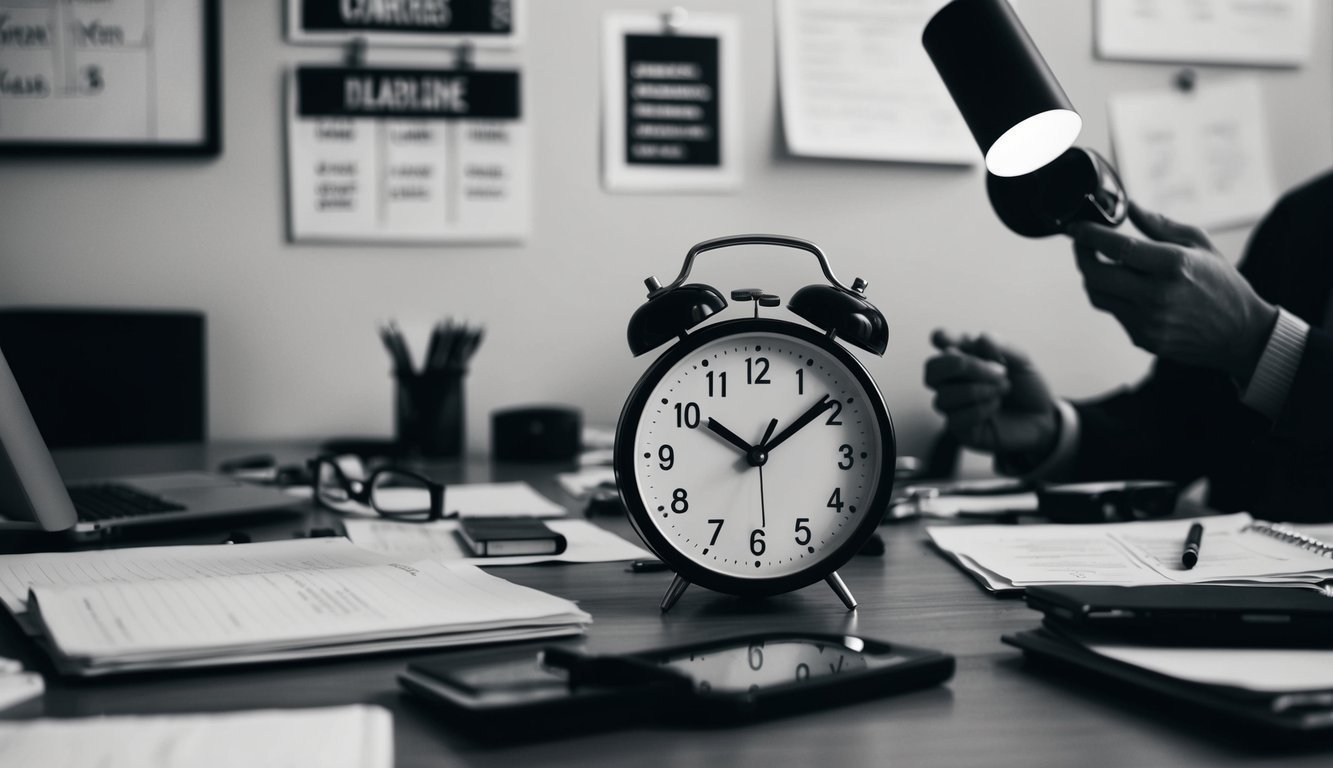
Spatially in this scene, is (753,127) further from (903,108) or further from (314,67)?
(314,67)

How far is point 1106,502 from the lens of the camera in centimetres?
111

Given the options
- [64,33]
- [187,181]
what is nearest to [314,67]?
[187,181]

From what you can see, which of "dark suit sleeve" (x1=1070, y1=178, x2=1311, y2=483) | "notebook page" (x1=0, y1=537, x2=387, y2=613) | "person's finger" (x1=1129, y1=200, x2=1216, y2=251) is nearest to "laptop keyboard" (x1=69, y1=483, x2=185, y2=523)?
"notebook page" (x1=0, y1=537, x2=387, y2=613)

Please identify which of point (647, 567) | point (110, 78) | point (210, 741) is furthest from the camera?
point (110, 78)

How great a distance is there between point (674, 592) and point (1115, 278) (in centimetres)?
67

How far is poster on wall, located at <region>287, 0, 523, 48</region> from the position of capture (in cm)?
177

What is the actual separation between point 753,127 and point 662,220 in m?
0.22

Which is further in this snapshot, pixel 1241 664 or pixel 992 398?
pixel 992 398

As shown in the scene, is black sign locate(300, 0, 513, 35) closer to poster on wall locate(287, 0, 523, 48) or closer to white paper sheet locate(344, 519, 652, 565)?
poster on wall locate(287, 0, 523, 48)

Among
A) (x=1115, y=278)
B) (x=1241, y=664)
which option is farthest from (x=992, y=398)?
(x=1241, y=664)

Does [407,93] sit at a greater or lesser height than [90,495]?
greater

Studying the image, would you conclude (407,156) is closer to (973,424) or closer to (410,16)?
(410,16)

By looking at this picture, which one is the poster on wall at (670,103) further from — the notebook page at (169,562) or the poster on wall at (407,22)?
the notebook page at (169,562)

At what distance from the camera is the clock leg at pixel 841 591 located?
2.42 feet
